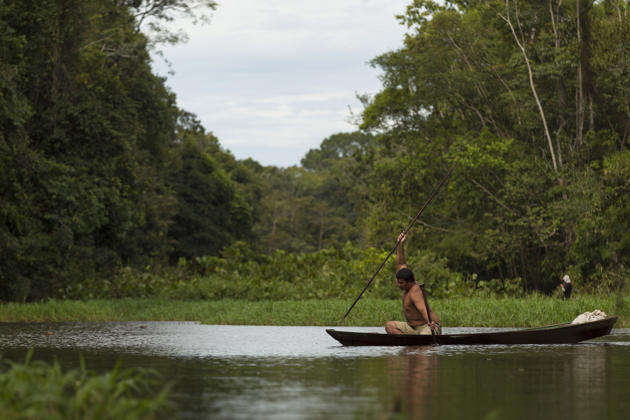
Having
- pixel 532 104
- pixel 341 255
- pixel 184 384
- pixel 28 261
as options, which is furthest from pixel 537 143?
pixel 184 384

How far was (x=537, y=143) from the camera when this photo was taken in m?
42.2

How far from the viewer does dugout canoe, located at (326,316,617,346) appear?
15.7 m

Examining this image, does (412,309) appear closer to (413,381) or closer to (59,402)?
(413,381)

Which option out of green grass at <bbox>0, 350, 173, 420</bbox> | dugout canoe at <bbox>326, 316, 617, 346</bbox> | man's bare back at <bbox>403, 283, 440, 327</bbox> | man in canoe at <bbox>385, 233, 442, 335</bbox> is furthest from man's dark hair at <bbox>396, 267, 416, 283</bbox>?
green grass at <bbox>0, 350, 173, 420</bbox>

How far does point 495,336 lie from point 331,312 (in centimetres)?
983

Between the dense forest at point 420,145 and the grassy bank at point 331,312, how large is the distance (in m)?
2.58

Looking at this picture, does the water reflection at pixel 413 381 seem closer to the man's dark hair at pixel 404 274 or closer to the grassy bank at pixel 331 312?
the man's dark hair at pixel 404 274

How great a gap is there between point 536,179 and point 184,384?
31.4m

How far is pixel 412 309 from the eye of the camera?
642 inches

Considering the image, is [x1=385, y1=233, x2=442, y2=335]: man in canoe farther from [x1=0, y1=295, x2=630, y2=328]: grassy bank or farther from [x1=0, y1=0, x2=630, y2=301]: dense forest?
[x1=0, y1=0, x2=630, y2=301]: dense forest

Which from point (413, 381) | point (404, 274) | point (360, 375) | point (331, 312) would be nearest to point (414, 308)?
point (404, 274)

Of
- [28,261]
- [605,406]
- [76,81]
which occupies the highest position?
[76,81]

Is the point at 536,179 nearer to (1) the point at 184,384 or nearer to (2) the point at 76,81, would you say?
(2) the point at 76,81

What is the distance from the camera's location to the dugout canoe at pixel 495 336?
15734 millimetres
